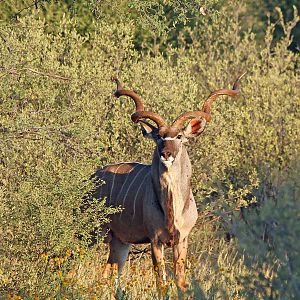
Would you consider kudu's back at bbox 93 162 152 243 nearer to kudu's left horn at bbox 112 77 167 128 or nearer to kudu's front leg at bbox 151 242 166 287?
kudu's front leg at bbox 151 242 166 287

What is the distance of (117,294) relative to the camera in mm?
7414

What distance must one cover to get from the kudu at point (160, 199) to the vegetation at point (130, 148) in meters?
0.23

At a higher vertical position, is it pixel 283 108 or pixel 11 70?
pixel 11 70

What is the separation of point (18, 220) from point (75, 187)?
0.52m

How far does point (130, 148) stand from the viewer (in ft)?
39.9

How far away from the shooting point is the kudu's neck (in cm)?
961

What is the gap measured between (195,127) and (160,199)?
776 millimetres

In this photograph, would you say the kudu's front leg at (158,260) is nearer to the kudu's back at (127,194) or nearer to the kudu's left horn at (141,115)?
the kudu's back at (127,194)

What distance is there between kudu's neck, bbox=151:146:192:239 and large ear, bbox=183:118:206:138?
0.27m

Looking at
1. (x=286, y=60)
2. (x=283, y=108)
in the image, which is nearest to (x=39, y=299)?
(x=283, y=108)

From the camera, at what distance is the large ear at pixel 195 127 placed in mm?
10000

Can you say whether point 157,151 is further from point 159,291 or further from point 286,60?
point 286,60

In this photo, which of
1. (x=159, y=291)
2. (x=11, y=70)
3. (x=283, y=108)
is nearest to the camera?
(x=159, y=291)

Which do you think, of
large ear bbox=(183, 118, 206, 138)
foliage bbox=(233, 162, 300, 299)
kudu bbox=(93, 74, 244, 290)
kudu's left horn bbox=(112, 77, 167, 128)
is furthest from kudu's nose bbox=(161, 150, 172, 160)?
foliage bbox=(233, 162, 300, 299)
